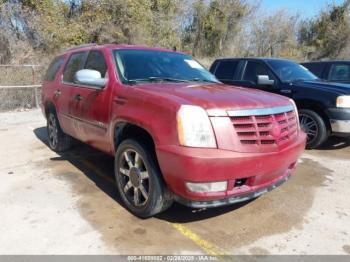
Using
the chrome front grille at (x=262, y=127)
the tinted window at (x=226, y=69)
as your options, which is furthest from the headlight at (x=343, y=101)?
the chrome front grille at (x=262, y=127)

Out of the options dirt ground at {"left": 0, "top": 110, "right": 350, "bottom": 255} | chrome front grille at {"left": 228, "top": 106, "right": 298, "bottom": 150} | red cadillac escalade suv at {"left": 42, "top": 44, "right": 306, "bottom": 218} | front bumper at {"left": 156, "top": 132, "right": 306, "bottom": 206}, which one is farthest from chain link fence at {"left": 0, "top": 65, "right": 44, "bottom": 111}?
chrome front grille at {"left": 228, "top": 106, "right": 298, "bottom": 150}

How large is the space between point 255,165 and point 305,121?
4024mm

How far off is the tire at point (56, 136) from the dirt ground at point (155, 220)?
794mm

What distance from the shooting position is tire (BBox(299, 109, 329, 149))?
662 cm

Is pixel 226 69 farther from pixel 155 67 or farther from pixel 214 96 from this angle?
pixel 214 96

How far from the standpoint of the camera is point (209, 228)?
3682 mm

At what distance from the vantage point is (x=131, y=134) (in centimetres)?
397

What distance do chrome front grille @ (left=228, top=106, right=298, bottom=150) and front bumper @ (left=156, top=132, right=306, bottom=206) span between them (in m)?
0.11

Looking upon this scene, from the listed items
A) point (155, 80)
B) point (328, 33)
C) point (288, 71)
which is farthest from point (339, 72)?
point (328, 33)

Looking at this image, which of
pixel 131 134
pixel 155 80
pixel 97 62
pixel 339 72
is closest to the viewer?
pixel 131 134

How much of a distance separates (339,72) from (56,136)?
747cm

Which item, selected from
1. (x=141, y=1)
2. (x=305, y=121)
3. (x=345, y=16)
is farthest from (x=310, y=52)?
(x=305, y=121)

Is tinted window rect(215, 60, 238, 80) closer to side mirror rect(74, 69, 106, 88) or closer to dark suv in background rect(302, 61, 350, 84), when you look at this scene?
dark suv in background rect(302, 61, 350, 84)

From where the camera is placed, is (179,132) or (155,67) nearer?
(179,132)
